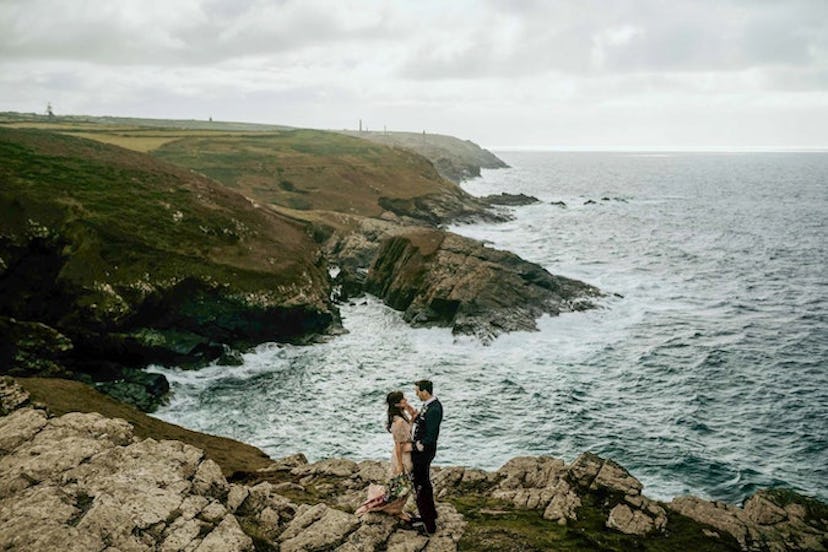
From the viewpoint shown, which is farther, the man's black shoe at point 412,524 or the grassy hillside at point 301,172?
the grassy hillside at point 301,172

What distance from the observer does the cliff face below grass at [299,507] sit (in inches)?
450

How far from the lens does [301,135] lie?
13325 centimetres

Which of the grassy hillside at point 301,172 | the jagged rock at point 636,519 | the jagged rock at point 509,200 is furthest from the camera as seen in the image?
the jagged rock at point 509,200

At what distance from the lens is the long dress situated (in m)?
12.7

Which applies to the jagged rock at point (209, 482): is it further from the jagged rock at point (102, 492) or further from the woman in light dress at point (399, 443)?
the woman in light dress at point (399, 443)

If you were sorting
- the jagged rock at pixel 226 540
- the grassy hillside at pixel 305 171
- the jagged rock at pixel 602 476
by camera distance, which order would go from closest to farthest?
the jagged rock at pixel 226 540
the jagged rock at pixel 602 476
the grassy hillside at pixel 305 171

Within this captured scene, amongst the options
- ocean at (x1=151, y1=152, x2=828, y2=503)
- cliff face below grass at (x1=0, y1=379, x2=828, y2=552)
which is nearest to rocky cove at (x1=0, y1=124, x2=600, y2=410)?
ocean at (x1=151, y1=152, x2=828, y2=503)

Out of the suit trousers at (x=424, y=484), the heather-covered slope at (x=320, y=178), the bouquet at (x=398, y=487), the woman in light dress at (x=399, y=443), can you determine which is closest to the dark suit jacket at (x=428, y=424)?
the suit trousers at (x=424, y=484)

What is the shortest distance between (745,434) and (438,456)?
14.9 meters

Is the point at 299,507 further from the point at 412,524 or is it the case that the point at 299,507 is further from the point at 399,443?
the point at 399,443

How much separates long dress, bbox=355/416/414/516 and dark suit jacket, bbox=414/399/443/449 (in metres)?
0.48

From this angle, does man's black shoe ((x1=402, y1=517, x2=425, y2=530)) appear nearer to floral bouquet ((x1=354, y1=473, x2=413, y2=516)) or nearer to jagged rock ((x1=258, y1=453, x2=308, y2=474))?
floral bouquet ((x1=354, y1=473, x2=413, y2=516))

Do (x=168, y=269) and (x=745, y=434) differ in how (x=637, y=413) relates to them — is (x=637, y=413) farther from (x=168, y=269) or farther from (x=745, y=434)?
(x=168, y=269)

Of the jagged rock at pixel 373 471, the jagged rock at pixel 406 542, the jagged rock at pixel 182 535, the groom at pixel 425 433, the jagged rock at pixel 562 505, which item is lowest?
the jagged rock at pixel 373 471
